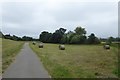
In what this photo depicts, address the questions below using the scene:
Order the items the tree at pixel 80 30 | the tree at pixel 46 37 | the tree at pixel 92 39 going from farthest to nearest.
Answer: the tree at pixel 46 37, the tree at pixel 80 30, the tree at pixel 92 39

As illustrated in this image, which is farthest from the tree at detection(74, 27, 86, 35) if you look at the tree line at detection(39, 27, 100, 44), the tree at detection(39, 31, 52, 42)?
the tree at detection(39, 31, 52, 42)

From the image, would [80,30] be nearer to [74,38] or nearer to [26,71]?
[74,38]

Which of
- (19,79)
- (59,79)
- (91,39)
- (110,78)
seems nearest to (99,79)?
(110,78)

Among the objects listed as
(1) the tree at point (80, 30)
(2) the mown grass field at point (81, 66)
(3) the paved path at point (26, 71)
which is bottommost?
(2) the mown grass field at point (81, 66)

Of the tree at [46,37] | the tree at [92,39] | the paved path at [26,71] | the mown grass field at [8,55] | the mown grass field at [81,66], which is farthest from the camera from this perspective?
the tree at [46,37]

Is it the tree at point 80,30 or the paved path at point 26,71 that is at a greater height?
the tree at point 80,30

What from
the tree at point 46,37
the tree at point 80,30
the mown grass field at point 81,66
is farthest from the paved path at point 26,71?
the tree at point 46,37

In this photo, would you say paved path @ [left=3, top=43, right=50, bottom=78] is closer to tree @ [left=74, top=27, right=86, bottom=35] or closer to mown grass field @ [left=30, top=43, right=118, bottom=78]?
mown grass field @ [left=30, top=43, right=118, bottom=78]

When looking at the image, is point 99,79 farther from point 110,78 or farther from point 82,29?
point 82,29

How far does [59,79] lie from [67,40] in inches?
4303

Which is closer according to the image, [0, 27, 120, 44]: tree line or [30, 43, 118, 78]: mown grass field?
[30, 43, 118, 78]: mown grass field

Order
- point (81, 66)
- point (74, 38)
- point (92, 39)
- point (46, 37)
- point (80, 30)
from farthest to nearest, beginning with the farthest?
point (46, 37) → point (80, 30) → point (74, 38) → point (92, 39) → point (81, 66)

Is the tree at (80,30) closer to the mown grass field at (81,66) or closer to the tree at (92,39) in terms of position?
the tree at (92,39)

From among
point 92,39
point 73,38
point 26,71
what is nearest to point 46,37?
point 73,38
